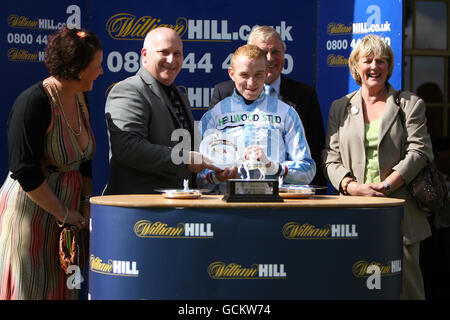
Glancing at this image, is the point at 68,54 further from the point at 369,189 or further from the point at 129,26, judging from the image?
the point at 129,26

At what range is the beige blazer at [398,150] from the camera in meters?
4.41

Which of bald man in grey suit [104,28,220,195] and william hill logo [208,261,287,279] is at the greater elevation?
bald man in grey suit [104,28,220,195]

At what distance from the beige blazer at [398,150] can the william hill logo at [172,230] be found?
1470 mm

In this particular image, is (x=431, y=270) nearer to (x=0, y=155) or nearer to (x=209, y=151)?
(x=209, y=151)

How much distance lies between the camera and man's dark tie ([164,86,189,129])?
420 cm

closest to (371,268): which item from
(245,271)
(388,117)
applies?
(245,271)

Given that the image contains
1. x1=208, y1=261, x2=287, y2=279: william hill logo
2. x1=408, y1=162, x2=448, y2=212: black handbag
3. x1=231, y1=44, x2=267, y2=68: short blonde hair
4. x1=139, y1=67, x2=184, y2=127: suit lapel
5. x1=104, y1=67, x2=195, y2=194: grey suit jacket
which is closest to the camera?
x1=208, y1=261, x2=287, y2=279: william hill logo

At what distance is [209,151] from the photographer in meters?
3.89

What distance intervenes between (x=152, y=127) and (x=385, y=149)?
1534 mm

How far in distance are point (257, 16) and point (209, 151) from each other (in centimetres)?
222

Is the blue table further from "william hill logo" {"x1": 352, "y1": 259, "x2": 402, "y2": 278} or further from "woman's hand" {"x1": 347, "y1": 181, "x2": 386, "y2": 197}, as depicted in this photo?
"woman's hand" {"x1": 347, "y1": 181, "x2": 386, "y2": 197}

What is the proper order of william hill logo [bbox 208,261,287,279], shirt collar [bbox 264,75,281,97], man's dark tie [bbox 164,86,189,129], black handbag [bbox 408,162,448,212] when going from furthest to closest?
shirt collar [bbox 264,75,281,97] → black handbag [bbox 408,162,448,212] → man's dark tie [bbox 164,86,189,129] → william hill logo [bbox 208,261,287,279]

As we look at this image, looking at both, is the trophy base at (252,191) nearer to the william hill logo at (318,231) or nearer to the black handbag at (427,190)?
the william hill logo at (318,231)

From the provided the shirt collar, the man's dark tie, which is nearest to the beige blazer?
the shirt collar
